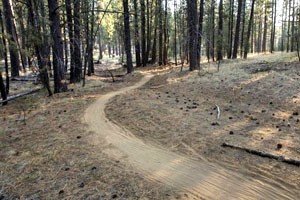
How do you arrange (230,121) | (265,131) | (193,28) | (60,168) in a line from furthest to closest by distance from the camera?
(193,28) → (230,121) → (265,131) → (60,168)

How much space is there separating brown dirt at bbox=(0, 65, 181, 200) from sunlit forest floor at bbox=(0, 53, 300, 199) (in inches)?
0.7

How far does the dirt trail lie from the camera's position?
3.60 metres

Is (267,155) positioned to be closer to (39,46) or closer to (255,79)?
(255,79)

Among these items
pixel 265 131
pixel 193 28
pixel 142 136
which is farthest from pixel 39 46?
pixel 193 28

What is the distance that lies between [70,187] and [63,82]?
969cm

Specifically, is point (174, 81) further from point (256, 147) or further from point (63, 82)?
point (256, 147)

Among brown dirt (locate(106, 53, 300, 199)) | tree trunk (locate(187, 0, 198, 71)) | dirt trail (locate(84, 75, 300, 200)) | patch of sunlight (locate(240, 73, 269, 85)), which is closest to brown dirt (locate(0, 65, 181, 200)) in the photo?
dirt trail (locate(84, 75, 300, 200))

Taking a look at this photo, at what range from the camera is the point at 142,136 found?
6148mm

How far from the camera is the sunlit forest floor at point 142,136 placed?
12.9 feet

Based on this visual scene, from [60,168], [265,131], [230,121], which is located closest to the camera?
[60,168]

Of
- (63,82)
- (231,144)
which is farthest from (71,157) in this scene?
(63,82)

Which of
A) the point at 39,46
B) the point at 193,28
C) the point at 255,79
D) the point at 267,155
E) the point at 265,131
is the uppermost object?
the point at 193,28

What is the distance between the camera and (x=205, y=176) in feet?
13.6

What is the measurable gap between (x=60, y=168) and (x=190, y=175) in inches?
110
